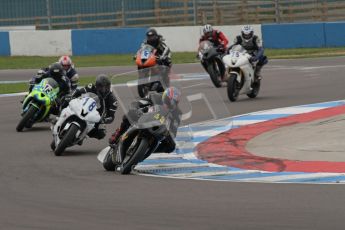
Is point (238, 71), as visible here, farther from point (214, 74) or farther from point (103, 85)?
point (103, 85)

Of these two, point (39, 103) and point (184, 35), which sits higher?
point (39, 103)

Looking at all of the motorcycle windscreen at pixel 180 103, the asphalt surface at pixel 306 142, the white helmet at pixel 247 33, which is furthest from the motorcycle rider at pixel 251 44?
the motorcycle windscreen at pixel 180 103

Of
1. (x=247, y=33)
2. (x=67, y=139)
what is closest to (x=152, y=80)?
(x=67, y=139)

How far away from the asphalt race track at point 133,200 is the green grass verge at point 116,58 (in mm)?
18485

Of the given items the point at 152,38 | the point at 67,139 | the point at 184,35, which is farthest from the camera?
the point at 184,35

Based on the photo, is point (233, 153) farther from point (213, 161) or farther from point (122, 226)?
point (122, 226)

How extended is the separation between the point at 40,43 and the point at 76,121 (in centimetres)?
2316

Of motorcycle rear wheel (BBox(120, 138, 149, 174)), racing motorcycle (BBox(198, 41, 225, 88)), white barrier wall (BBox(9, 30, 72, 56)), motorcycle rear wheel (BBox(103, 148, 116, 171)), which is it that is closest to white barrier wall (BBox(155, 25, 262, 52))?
white barrier wall (BBox(9, 30, 72, 56))

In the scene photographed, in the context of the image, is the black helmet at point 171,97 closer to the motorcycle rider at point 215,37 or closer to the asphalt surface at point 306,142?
the asphalt surface at point 306,142

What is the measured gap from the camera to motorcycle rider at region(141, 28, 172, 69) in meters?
20.7

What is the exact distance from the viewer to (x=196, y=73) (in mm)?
26969

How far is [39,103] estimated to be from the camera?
52.5 ft

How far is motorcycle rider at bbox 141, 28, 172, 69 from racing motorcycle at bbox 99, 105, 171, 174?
8975 mm

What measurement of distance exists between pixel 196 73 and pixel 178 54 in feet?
27.1
